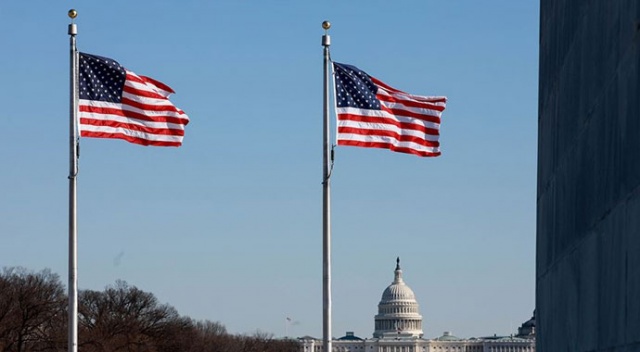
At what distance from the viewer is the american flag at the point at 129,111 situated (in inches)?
1379

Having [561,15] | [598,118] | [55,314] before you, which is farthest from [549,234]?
[55,314]

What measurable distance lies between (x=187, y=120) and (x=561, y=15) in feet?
42.1

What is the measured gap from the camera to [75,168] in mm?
36625

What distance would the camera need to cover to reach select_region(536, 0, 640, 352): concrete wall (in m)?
15.3

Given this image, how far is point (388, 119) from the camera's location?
35.6m

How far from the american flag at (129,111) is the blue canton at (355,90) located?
3596 mm

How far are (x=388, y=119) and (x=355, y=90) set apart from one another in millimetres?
1239

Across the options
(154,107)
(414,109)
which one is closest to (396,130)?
(414,109)

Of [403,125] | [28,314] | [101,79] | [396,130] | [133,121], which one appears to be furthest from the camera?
[28,314]

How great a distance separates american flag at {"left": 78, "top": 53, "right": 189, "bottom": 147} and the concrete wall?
32.9ft

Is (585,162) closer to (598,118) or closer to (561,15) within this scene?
(598,118)

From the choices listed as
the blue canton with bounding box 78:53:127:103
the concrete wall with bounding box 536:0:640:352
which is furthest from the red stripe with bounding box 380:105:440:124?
the concrete wall with bounding box 536:0:640:352

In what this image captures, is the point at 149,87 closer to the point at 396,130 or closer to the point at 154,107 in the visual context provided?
the point at 154,107

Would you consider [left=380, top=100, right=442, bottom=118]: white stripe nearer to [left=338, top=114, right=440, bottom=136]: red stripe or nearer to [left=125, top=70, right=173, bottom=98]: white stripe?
[left=338, top=114, right=440, bottom=136]: red stripe
